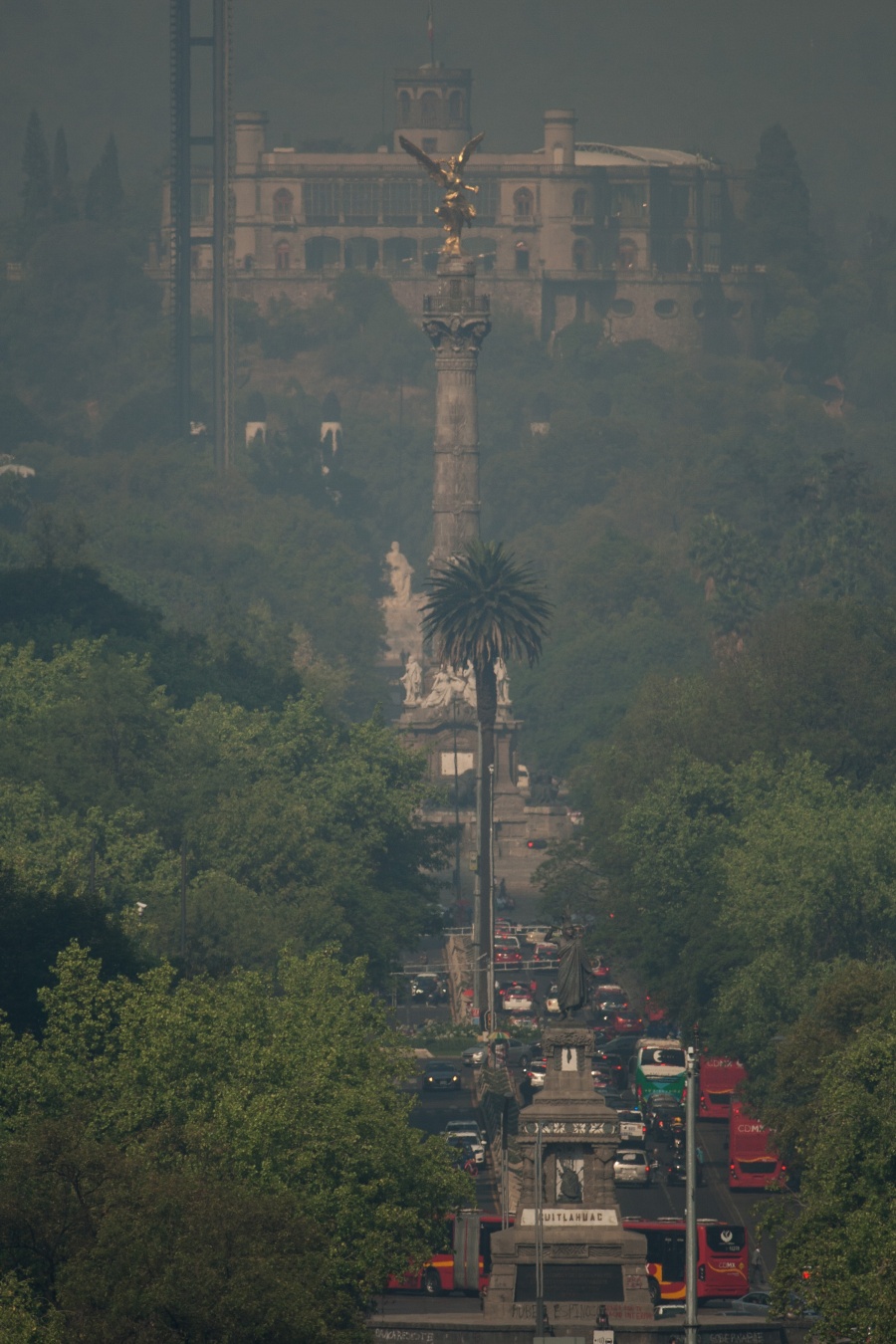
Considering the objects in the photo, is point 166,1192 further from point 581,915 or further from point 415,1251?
point 581,915

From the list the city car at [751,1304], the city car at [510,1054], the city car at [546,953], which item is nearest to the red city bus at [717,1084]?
the city car at [510,1054]

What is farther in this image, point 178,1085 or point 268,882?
point 268,882

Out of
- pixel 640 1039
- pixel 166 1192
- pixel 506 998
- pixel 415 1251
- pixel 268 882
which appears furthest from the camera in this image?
pixel 506 998

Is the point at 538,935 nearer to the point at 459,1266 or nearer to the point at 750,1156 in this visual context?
the point at 750,1156

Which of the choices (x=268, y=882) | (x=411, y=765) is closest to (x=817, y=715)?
(x=411, y=765)

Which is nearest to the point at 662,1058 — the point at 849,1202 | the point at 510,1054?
the point at 510,1054

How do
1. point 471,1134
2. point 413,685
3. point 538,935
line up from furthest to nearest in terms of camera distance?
1. point 413,685
2. point 538,935
3. point 471,1134
